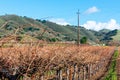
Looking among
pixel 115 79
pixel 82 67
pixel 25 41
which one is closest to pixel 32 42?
pixel 25 41

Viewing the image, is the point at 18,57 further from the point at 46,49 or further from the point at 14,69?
the point at 46,49

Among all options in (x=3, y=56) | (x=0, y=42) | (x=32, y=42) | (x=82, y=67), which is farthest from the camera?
(x=82, y=67)

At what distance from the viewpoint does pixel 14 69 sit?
27.5 ft

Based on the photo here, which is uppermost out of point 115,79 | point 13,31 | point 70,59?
point 13,31

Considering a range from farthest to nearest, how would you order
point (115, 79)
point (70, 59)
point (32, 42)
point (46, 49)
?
point (115, 79) → point (70, 59) → point (46, 49) → point (32, 42)

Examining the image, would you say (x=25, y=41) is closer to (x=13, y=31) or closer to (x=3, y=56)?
(x=13, y=31)

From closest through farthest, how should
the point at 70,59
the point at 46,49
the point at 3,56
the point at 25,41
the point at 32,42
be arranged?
the point at 25,41 → the point at 32,42 → the point at 3,56 → the point at 46,49 → the point at 70,59

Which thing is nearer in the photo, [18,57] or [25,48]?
[25,48]

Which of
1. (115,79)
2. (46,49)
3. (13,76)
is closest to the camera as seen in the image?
(13,76)

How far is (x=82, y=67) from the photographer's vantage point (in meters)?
28.5

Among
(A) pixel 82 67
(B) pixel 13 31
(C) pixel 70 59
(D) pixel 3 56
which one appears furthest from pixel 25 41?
(A) pixel 82 67

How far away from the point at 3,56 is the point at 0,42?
108 inches

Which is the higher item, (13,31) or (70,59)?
(13,31)

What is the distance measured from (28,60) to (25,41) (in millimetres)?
1290
